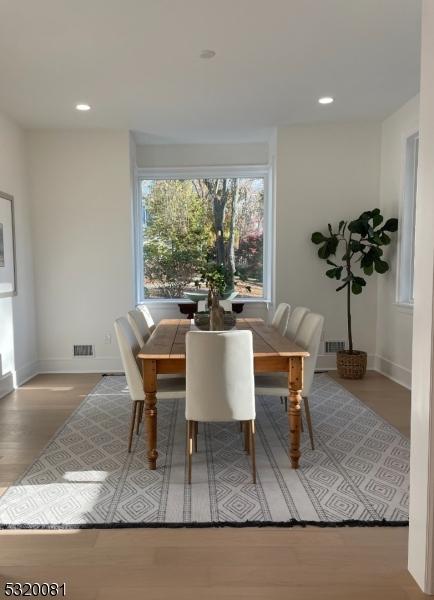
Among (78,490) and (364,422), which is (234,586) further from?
(364,422)

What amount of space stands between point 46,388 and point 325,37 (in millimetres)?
4050

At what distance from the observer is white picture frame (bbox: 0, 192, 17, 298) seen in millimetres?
4133

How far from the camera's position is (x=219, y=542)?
1.86 m

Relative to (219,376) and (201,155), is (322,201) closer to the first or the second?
(201,155)

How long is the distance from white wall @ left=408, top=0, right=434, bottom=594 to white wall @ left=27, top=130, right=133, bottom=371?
386 cm

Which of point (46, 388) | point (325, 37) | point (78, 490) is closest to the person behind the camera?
point (78, 490)

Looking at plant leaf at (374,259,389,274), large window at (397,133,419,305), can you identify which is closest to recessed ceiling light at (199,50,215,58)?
large window at (397,133,419,305)

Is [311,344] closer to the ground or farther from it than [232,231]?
closer to the ground

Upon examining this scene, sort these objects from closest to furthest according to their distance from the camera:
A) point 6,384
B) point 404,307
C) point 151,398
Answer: point 151,398, point 6,384, point 404,307

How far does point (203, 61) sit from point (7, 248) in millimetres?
2676

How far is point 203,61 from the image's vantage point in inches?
126

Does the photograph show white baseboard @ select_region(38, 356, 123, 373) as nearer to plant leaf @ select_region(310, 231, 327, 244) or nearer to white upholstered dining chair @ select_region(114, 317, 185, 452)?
white upholstered dining chair @ select_region(114, 317, 185, 452)

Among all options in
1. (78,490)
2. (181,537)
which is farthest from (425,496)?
(78,490)

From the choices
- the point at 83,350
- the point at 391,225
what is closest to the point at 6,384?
the point at 83,350
